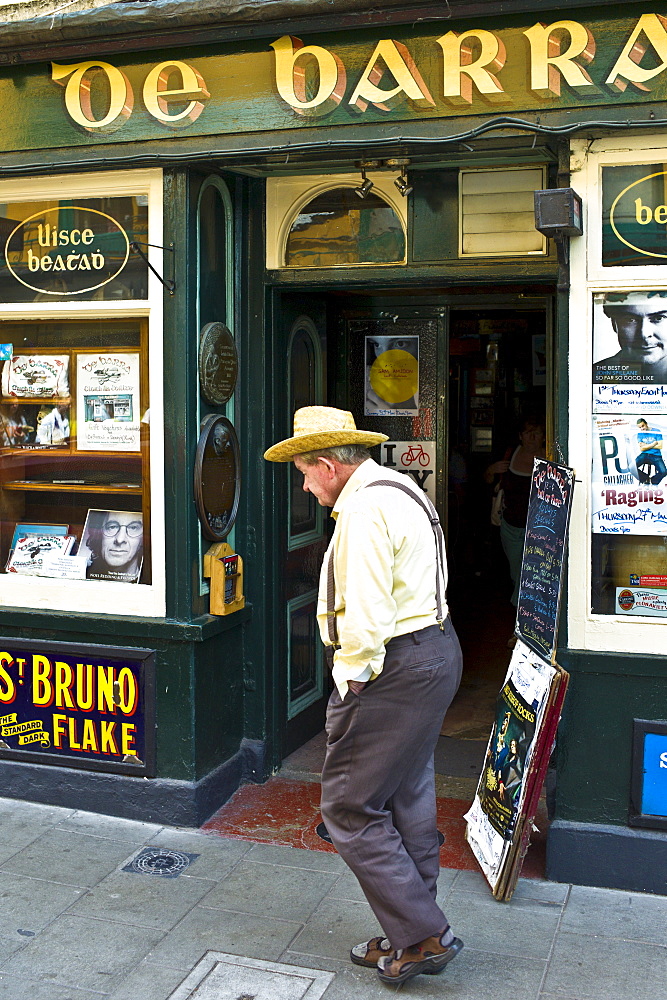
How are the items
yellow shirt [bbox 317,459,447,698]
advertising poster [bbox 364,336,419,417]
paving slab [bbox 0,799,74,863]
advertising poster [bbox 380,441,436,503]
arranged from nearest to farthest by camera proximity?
yellow shirt [bbox 317,459,447,698], paving slab [bbox 0,799,74,863], advertising poster [bbox 364,336,419,417], advertising poster [bbox 380,441,436,503]

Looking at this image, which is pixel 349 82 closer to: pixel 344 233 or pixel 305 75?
pixel 305 75

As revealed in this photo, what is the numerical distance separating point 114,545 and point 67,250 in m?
1.57

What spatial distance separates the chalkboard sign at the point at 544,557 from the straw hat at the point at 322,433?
3.11 ft

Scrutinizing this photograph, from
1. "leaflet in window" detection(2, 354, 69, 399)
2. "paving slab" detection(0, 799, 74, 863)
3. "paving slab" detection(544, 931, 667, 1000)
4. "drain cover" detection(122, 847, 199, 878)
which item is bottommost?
"paving slab" detection(544, 931, 667, 1000)

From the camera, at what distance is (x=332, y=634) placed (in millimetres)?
3711

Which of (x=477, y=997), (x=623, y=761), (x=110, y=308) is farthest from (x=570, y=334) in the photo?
(x=477, y=997)

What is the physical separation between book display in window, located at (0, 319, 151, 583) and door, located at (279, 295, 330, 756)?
89cm

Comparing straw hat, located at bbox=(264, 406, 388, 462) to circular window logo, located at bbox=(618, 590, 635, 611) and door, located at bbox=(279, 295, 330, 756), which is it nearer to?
circular window logo, located at bbox=(618, 590, 635, 611)

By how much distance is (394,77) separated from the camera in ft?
15.3

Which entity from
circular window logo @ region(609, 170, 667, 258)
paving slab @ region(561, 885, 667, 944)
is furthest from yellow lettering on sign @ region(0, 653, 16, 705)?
circular window logo @ region(609, 170, 667, 258)

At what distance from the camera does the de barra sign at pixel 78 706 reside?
5262 mm

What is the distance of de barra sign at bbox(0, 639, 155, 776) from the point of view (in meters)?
5.26

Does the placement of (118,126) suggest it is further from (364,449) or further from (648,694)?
(648,694)

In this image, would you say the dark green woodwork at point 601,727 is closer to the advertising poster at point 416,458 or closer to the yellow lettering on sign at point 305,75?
the advertising poster at point 416,458
